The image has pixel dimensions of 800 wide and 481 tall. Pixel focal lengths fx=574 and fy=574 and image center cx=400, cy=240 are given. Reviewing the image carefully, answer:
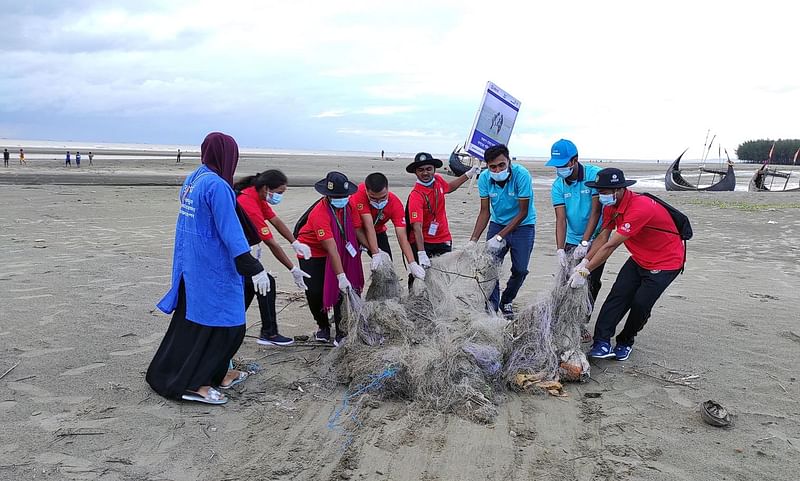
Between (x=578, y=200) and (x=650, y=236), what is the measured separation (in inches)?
31.0

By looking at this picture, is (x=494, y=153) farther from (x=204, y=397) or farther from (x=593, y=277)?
(x=204, y=397)

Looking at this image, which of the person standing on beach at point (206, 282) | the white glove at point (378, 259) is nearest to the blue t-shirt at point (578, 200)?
the white glove at point (378, 259)

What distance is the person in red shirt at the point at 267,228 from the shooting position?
15.4 ft

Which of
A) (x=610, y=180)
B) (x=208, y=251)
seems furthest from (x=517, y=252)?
(x=208, y=251)

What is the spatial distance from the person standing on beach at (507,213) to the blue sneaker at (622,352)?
1036 mm

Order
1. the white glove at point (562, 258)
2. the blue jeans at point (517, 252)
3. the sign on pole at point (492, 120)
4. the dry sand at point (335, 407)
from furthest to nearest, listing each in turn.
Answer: the sign on pole at point (492, 120), the blue jeans at point (517, 252), the white glove at point (562, 258), the dry sand at point (335, 407)

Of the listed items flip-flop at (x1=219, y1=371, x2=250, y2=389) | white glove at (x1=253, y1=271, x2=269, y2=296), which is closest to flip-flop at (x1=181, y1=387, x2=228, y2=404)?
flip-flop at (x1=219, y1=371, x2=250, y2=389)

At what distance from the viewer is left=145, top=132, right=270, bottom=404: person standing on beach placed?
11.7ft

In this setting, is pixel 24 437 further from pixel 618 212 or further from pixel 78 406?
pixel 618 212

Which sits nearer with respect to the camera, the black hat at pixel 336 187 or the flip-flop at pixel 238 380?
the flip-flop at pixel 238 380

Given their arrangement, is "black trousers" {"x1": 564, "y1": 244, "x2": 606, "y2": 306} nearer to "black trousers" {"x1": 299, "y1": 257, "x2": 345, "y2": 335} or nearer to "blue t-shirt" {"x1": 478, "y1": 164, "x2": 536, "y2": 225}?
"blue t-shirt" {"x1": 478, "y1": 164, "x2": 536, "y2": 225}

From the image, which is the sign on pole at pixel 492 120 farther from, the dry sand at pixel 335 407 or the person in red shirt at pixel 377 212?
the dry sand at pixel 335 407

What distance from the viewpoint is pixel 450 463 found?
318 centimetres

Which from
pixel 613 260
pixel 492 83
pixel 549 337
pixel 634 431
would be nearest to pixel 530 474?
pixel 634 431
